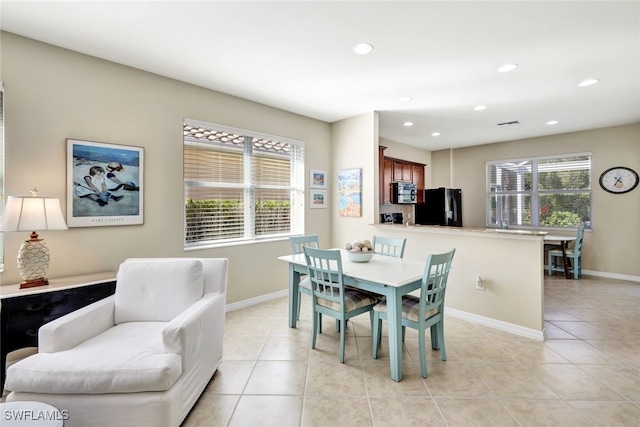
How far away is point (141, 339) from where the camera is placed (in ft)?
5.90

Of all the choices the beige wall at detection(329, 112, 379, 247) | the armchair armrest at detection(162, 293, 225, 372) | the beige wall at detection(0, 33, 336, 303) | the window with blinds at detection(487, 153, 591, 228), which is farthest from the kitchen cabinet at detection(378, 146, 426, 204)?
the armchair armrest at detection(162, 293, 225, 372)

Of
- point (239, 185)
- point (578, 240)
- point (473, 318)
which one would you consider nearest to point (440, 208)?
point (578, 240)

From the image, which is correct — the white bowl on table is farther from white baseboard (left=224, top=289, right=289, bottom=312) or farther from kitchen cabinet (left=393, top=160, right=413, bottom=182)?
kitchen cabinet (left=393, top=160, right=413, bottom=182)

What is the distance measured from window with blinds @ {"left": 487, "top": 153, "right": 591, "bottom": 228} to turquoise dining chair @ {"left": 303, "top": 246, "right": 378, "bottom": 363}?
201 inches

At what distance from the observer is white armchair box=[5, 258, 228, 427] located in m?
1.47

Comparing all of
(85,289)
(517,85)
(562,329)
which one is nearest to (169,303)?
(85,289)

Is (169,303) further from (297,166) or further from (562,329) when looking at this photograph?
(562,329)

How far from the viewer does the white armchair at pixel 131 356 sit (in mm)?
1473

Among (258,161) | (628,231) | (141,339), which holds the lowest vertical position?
(141,339)

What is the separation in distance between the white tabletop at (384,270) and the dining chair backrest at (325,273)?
0.35 ft

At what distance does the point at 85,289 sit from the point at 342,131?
12.2 feet

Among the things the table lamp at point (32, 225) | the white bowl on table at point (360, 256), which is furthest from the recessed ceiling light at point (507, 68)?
the table lamp at point (32, 225)

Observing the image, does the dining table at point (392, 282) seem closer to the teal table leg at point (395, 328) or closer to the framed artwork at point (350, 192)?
the teal table leg at point (395, 328)

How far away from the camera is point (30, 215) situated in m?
2.03
